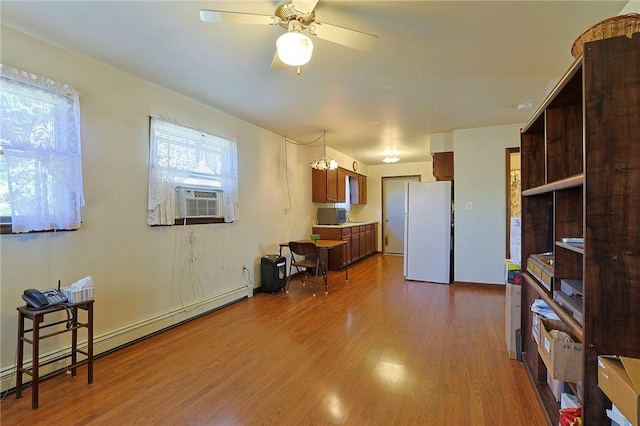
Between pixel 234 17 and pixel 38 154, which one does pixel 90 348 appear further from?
pixel 234 17

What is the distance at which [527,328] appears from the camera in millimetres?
2383

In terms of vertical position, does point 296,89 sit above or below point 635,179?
above

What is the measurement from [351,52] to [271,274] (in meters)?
3.06

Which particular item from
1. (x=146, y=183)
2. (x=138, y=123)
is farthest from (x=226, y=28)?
(x=146, y=183)

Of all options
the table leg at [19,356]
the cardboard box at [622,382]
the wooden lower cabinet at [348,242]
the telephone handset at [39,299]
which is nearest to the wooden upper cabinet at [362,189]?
the wooden lower cabinet at [348,242]

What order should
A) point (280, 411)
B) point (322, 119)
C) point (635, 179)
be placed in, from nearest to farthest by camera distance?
point (635, 179)
point (280, 411)
point (322, 119)

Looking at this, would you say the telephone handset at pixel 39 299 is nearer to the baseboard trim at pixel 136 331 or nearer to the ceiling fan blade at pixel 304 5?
the baseboard trim at pixel 136 331

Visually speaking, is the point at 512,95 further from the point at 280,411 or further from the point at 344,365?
the point at 280,411

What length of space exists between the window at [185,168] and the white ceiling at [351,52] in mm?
437

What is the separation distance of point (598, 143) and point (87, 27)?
2.90 metres

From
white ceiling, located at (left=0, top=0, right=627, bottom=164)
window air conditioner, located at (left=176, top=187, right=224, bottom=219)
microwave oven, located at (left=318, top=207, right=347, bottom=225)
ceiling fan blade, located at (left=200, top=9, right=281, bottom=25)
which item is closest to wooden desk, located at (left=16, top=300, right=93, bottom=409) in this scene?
window air conditioner, located at (left=176, top=187, right=224, bottom=219)

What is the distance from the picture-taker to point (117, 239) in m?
2.75

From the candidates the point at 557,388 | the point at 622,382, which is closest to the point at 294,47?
the point at 622,382

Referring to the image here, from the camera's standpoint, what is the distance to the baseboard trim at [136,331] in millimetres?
2160
